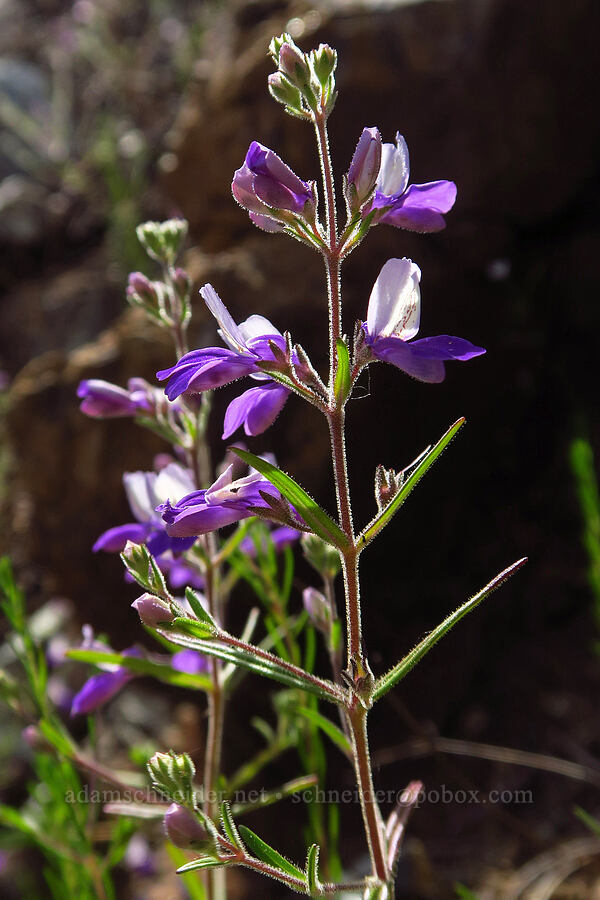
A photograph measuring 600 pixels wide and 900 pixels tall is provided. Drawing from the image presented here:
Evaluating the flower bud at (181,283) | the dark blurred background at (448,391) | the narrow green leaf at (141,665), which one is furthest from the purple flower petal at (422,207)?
the dark blurred background at (448,391)

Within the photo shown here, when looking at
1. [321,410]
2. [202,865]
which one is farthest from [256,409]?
[202,865]

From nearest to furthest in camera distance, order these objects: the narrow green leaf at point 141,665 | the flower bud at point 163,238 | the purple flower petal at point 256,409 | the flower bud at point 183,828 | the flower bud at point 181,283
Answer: the flower bud at point 183,828 → the purple flower petal at point 256,409 → the narrow green leaf at point 141,665 → the flower bud at point 181,283 → the flower bud at point 163,238

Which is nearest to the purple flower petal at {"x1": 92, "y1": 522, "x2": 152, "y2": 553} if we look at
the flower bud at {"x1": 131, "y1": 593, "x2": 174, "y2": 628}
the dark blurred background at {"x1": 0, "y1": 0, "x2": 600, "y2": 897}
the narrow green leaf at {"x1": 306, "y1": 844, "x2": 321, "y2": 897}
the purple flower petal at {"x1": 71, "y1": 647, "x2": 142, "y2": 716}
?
the purple flower petal at {"x1": 71, "y1": 647, "x2": 142, "y2": 716}

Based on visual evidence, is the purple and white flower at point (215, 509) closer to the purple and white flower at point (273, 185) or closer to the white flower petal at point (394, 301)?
the white flower petal at point (394, 301)

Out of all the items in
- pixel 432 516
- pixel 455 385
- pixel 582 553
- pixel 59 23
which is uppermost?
pixel 59 23

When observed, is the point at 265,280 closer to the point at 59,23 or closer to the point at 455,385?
the point at 455,385

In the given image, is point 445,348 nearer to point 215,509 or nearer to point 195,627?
point 215,509

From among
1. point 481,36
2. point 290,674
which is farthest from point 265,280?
point 290,674
